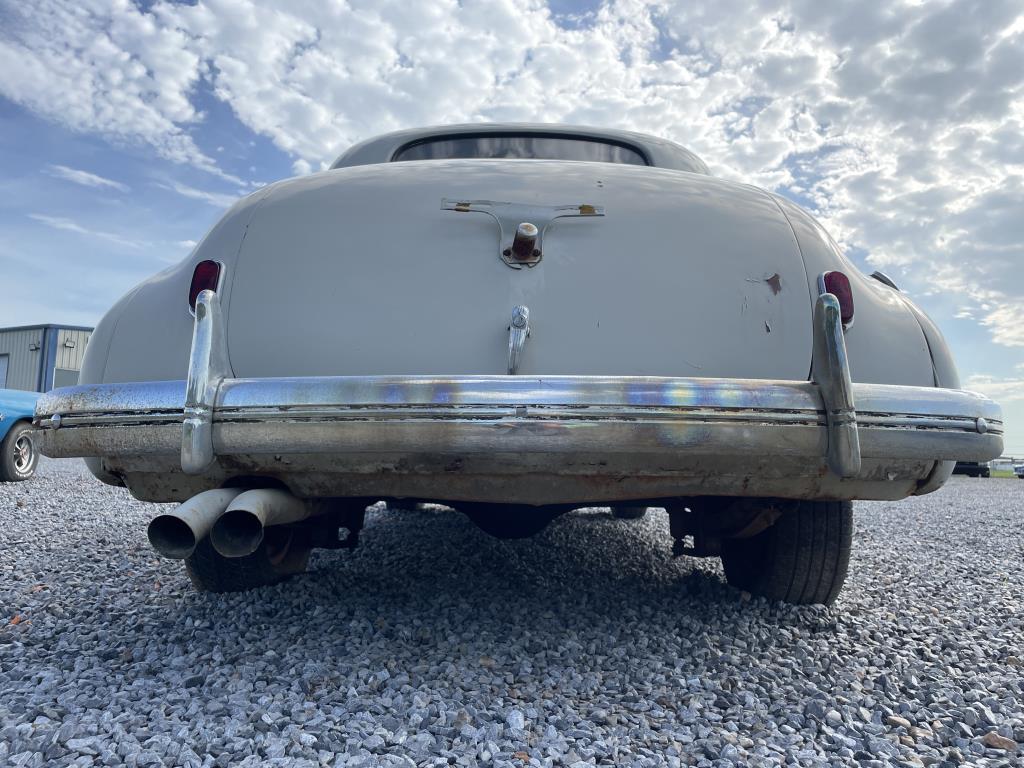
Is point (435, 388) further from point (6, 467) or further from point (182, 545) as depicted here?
point (6, 467)

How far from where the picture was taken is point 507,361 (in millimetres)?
1651

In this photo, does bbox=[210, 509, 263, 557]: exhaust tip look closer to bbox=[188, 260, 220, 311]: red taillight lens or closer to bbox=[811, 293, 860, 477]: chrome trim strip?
bbox=[188, 260, 220, 311]: red taillight lens

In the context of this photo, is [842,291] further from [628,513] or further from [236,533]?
[628,513]

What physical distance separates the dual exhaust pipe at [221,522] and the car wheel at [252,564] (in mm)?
704

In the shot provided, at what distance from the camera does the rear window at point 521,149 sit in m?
2.72

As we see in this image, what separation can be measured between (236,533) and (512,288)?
849mm

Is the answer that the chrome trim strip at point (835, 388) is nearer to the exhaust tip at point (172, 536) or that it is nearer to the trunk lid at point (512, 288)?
the trunk lid at point (512, 288)

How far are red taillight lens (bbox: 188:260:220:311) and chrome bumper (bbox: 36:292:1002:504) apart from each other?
5.5 inches

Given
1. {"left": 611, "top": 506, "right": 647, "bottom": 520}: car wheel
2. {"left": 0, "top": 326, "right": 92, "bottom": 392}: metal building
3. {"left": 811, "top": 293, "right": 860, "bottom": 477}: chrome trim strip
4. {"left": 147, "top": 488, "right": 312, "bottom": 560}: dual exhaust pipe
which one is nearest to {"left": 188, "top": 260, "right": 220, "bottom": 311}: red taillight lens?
{"left": 147, "top": 488, "right": 312, "bottom": 560}: dual exhaust pipe

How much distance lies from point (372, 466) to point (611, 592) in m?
1.40

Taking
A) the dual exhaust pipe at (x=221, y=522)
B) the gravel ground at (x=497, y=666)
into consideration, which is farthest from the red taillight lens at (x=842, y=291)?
the dual exhaust pipe at (x=221, y=522)

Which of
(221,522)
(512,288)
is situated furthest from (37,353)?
(512,288)

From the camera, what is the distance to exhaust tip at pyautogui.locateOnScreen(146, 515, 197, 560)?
4.65 ft

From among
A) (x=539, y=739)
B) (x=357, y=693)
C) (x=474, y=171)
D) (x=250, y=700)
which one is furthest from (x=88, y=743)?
(x=474, y=171)
